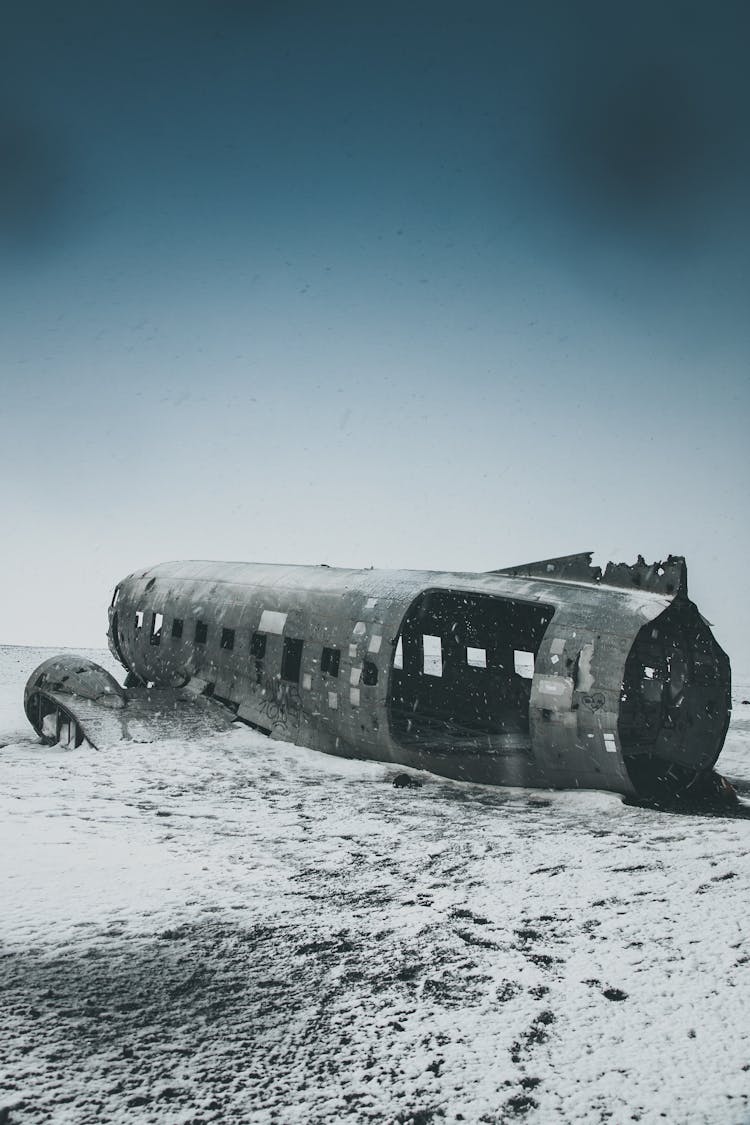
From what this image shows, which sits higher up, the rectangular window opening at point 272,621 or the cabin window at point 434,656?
the rectangular window opening at point 272,621

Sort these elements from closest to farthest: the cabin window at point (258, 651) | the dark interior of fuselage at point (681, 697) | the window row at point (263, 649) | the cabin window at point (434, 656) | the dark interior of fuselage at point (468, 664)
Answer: the dark interior of fuselage at point (681, 697)
the window row at point (263, 649)
the cabin window at point (258, 651)
the dark interior of fuselage at point (468, 664)
the cabin window at point (434, 656)

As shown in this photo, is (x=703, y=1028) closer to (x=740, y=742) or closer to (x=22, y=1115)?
(x=22, y=1115)

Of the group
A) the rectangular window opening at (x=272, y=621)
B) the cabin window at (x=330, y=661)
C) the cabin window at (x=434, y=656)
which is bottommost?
the cabin window at (x=434, y=656)

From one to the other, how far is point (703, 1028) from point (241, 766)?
874 cm

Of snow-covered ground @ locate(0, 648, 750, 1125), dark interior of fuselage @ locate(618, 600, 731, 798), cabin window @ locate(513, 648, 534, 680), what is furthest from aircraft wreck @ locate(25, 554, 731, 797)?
snow-covered ground @ locate(0, 648, 750, 1125)

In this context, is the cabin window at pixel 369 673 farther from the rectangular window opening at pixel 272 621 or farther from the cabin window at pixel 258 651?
the cabin window at pixel 258 651

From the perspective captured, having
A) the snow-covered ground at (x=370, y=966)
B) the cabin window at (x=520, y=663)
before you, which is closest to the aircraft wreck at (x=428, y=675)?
the cabin window at (x=520, y=663)

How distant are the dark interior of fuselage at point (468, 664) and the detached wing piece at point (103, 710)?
A: 4195mm

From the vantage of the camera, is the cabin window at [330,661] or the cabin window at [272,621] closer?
the cabin window at [330,661]

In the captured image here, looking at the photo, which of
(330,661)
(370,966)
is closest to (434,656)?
(330,661)

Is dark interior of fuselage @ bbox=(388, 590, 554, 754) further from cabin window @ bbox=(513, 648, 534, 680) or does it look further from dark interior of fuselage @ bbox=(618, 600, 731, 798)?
dark interior of fuselage @ bbox=(618, 600, 731, 798)

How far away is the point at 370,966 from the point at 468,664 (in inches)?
432

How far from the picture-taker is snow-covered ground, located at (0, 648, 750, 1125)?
3424mm

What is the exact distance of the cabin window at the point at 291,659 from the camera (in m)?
12.9
